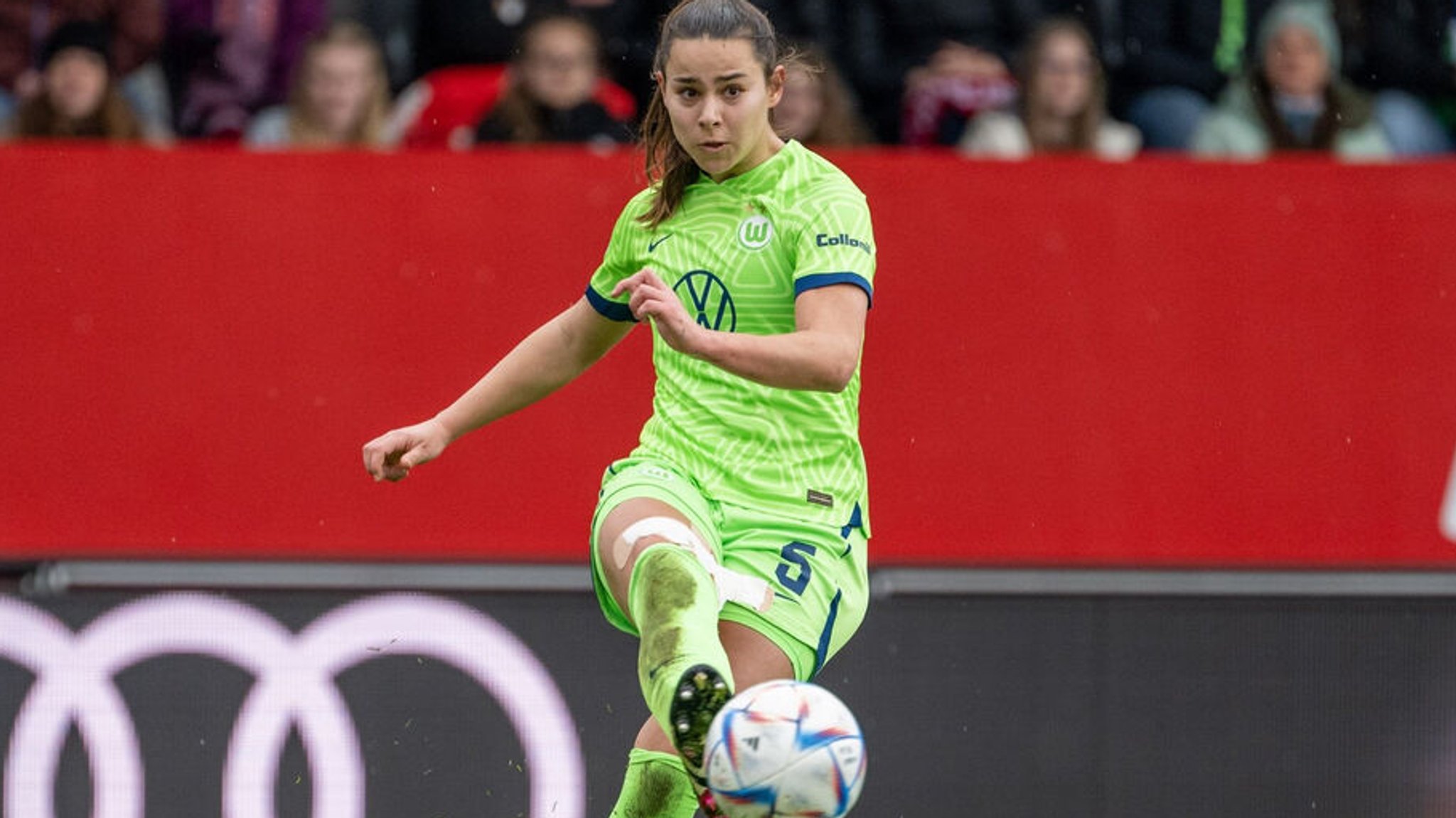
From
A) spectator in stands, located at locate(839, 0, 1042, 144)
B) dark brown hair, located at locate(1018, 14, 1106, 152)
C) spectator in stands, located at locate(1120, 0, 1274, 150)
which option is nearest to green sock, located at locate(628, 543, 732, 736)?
dark brown hair, located at locate(1018, 14, 1106, 152)

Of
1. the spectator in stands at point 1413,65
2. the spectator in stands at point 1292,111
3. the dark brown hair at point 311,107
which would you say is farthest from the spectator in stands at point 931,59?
the dark brown hair at point 311,107

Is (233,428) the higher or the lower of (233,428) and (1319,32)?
the lower

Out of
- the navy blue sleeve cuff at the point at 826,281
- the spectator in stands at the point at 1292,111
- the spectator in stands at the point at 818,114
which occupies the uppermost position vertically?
the navy blue sleeve cuff at the point at 826,281

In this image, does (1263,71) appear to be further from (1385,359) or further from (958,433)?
(958,433)

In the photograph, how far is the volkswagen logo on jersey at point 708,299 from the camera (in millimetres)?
4746

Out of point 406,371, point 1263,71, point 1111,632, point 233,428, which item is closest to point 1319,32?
point 1263,71

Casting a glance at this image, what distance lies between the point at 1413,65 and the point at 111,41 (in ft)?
15.0

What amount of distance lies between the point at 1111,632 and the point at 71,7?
405cm

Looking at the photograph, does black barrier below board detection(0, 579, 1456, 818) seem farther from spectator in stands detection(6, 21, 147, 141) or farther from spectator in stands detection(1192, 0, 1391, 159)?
spectator in stands detection(1192, 0, 1391, 159)

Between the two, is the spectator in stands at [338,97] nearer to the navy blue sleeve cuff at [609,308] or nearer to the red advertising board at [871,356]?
the red advertising board at [871,356]

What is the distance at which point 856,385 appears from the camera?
4.96 meters

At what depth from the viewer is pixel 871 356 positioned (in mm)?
6672

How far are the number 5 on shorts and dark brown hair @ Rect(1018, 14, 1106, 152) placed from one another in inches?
120

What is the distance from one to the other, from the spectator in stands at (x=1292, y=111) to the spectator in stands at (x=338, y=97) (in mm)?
2735
